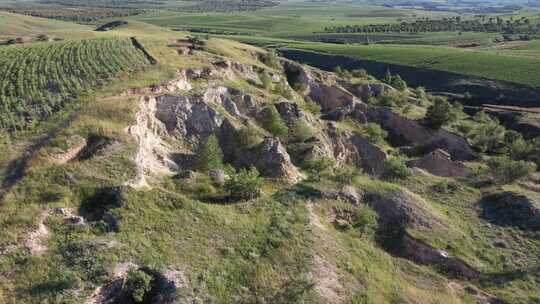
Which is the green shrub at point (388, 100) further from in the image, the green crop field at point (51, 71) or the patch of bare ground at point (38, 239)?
the patch of bare ground at point (38, 239)

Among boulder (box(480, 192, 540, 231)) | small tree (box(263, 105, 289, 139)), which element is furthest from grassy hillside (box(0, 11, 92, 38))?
boulder (box(480, 192, 540, 231))

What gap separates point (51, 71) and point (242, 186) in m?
36.9

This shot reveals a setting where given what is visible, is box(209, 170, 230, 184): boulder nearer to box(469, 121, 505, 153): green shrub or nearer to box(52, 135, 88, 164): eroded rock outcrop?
box(52, 135, 88, 164): eroded rock outcrop

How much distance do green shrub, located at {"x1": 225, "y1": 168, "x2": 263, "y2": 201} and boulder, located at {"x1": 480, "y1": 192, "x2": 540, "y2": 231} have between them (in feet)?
80.1

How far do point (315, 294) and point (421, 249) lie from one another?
13.9 metres

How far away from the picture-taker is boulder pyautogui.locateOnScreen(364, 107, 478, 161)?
73250mm

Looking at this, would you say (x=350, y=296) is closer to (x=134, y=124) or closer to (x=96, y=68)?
(x=134, y=124)

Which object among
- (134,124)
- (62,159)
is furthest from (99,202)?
(134,124)

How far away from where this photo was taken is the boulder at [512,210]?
45.6m

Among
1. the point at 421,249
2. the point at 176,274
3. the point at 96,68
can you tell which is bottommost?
the point at 421,249

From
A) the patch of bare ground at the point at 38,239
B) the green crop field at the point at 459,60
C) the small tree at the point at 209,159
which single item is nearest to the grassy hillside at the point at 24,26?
the green crop field at the point at 459,60

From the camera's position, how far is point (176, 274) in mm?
30250

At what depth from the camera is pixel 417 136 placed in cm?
7762

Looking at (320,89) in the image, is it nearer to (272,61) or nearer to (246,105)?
(272,61)
